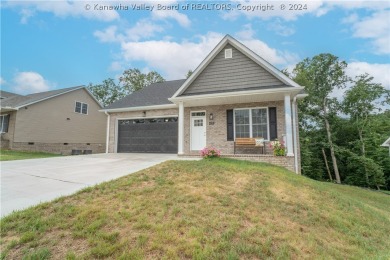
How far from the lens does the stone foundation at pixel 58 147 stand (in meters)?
16.0

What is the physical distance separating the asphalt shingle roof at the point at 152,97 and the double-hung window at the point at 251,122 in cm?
445

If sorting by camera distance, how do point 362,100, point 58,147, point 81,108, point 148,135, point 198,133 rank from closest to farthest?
point 198,133
point 148,135
point 58,147
point 81,108
point 362,100

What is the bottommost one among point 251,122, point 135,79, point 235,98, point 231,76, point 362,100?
point 251,122

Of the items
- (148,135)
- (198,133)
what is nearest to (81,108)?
(148,135)

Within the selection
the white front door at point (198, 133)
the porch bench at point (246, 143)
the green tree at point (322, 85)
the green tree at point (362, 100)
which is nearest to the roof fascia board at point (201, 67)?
the white front door at point (198, 133)

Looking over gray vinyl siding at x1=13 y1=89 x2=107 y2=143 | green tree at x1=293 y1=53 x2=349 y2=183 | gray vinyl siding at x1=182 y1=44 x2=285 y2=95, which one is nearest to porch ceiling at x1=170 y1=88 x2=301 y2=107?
gray vinyl siding at x1=182 y1=44 x2=285 y2=95

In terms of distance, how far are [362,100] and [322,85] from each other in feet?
13.5

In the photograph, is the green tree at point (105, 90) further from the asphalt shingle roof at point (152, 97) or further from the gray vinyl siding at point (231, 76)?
the gray vinyl siding at point (231, 76)

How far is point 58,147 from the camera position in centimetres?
1792

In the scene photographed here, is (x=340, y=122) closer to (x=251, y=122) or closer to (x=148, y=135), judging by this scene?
(x=251, y=122)

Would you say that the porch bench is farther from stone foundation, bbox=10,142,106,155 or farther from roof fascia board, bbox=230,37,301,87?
stone foundation, bbox=10,142,106,155

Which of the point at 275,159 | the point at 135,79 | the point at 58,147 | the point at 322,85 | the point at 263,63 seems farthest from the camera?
the point at 135,79

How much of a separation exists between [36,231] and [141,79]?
29543 mm

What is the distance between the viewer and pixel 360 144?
20.6 m
